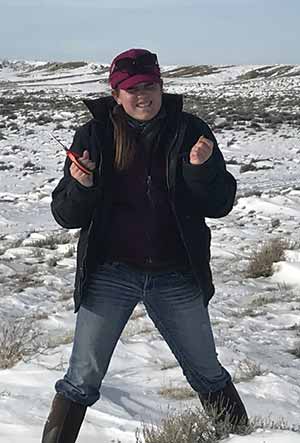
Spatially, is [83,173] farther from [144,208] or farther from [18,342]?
[18,342]

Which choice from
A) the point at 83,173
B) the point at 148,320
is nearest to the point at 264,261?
the point at 148,320

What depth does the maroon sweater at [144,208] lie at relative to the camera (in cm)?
287

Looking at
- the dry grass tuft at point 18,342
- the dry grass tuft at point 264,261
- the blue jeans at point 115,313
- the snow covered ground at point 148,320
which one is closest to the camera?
the blue jeans at point 115,313

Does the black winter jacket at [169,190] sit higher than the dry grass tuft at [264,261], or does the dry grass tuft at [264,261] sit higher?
the black winter jacket at [169,190]

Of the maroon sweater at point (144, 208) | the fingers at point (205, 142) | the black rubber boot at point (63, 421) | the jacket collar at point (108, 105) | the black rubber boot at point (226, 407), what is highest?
the jacket collar at point (108, 105)

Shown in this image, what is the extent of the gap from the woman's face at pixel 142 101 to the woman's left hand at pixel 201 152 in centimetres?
26

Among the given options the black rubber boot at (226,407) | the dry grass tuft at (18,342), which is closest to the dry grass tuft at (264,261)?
the dry grass tuft at (18,342)

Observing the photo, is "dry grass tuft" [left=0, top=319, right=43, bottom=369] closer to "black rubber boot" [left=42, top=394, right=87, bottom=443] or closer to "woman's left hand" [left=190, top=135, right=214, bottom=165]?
"black rubber boot" [left=42, top=394, right=87, bottom=443]

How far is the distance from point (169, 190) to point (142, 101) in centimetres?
38

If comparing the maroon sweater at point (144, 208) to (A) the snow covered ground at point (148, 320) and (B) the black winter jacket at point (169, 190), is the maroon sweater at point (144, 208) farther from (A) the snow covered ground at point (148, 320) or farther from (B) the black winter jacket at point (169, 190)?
(A) the snow covered ground at point (148, 320)

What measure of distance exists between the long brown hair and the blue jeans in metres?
0.43

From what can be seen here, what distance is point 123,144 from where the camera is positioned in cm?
283

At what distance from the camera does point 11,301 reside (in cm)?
659

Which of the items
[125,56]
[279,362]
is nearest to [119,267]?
[125,56]
